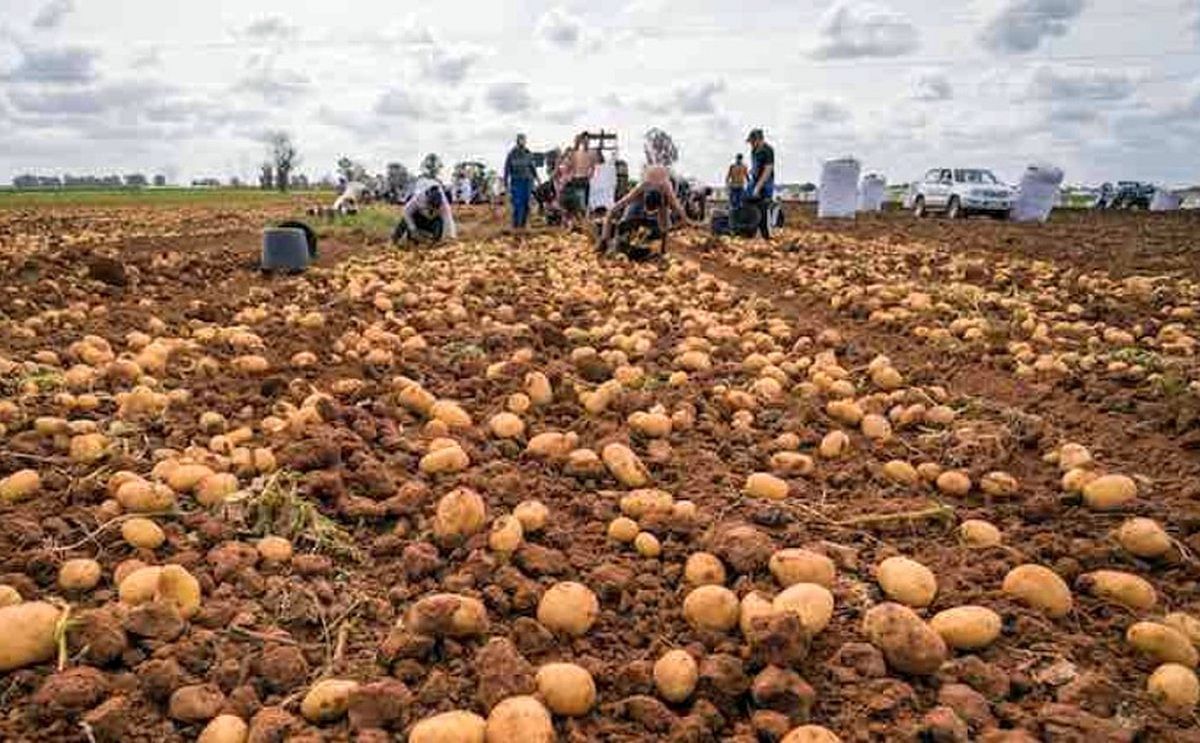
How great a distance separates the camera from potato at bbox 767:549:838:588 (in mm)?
2184

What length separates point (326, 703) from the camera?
1745 millimetres

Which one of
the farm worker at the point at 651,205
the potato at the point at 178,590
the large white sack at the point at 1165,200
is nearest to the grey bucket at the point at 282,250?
the farm worker at the point at 651,205

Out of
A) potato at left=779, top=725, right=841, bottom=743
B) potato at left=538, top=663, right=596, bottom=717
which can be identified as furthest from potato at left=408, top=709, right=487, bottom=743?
potato at left=779, top=725, right=841, bottom=743

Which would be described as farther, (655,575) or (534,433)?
(534,433)

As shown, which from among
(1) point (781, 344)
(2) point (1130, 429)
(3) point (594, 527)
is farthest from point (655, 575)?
(1) point (781, 344)

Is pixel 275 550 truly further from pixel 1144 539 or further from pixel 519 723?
pixel 1144 539

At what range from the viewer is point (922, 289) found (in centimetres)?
742

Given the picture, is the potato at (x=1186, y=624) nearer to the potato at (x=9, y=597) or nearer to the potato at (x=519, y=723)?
the potato at (x=519, y=723)

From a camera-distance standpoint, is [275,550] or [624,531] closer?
[275,550]

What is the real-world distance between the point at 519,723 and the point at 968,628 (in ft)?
3.52

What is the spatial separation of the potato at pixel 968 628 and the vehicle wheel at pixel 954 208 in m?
25.2

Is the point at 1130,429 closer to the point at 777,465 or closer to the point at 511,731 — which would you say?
the point at 777,465

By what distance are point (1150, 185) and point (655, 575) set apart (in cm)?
4981

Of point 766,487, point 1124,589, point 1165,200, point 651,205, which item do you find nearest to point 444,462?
point 766,487
